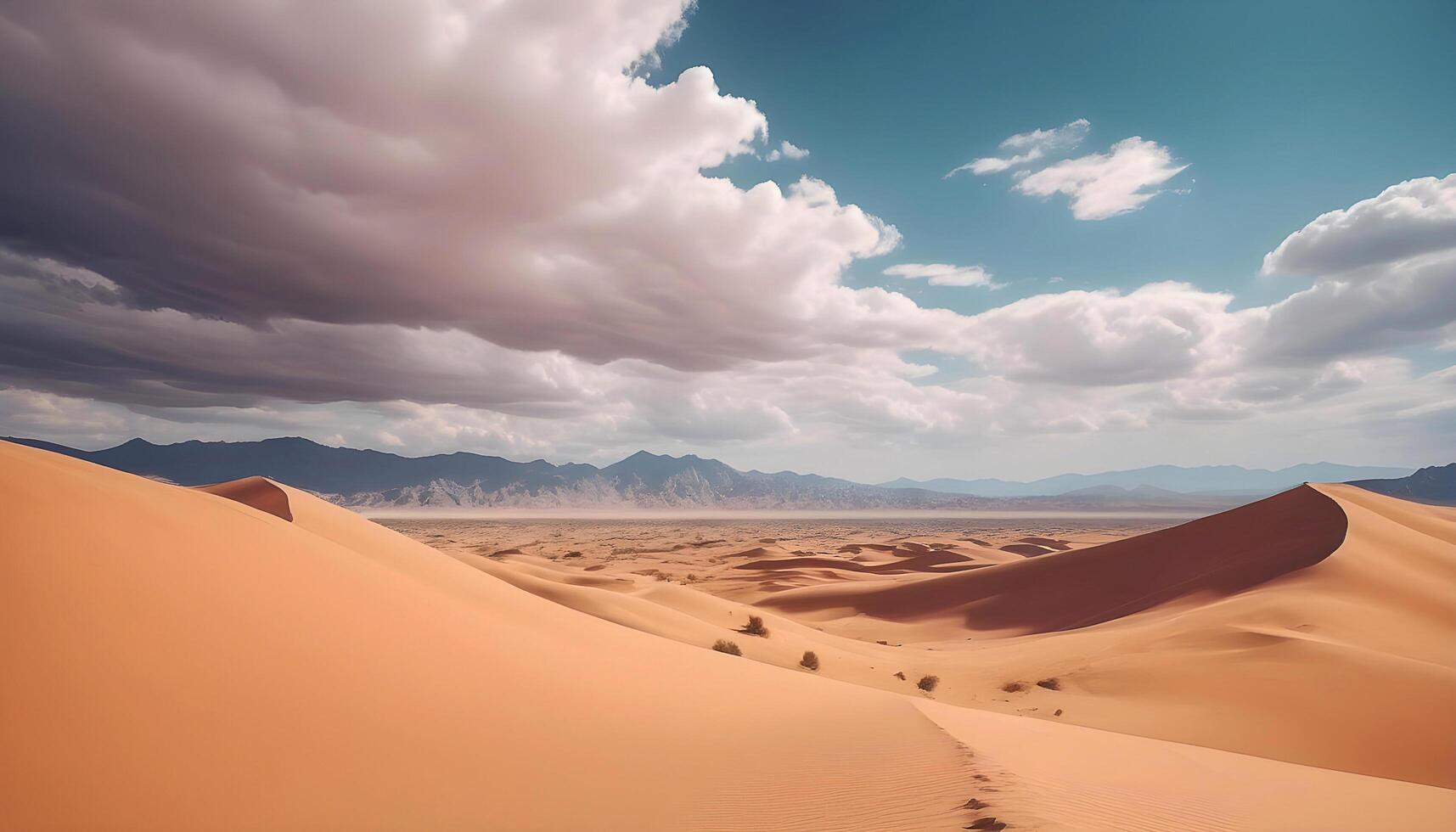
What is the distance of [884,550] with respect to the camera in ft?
199

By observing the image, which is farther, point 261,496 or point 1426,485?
point 1426,485

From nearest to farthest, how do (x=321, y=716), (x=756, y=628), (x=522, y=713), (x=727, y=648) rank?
(x=321, y=716) → (x=522, y=713) → (x=727, y=648) → (x=756, y=628)

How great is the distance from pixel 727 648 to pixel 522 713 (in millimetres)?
9563

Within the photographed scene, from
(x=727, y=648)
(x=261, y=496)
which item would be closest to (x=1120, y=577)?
(x=727, y=648)

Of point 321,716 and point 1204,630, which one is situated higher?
point 321,716

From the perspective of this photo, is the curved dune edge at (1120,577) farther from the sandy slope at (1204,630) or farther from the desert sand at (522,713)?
the desert sand at (522,713)

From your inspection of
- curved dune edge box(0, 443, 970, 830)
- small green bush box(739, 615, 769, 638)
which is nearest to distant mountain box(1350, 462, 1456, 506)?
small green bush box(739, 615, 769, 638)

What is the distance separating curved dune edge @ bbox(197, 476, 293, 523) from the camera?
571 inches

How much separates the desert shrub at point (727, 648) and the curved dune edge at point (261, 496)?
912cm

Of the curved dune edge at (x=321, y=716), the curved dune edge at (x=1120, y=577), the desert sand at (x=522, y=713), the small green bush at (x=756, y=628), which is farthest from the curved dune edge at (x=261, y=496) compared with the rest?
the curved dune edge at (x=1120, y=577)

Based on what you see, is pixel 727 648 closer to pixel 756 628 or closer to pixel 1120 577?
pixel 756 628

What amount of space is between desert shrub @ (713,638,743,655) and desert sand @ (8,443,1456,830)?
8.75 ft

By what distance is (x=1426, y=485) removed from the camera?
572 feet

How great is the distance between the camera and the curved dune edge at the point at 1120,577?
23562mm
